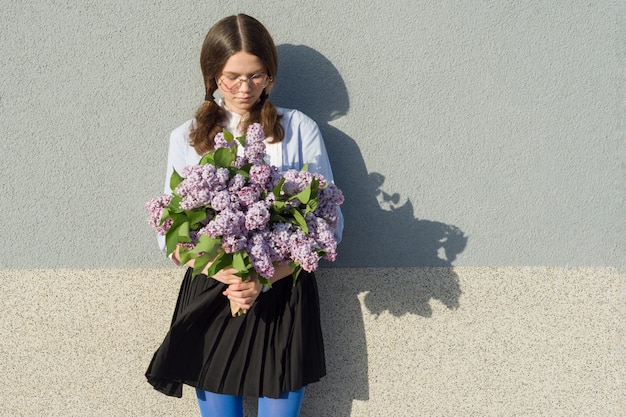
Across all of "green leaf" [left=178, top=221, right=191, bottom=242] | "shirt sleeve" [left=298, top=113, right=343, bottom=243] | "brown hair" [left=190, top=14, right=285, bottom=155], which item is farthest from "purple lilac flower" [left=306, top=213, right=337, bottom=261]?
"brown hair" [left=190, top=14, right=285, bottom=155]

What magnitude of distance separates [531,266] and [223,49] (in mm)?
1754

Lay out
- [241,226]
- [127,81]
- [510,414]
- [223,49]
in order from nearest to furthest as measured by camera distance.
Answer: [241,226] < [223,49] < [127,81] < [510,414]

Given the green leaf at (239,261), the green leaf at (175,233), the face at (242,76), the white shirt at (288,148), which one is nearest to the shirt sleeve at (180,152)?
the white shirt at (288,148)

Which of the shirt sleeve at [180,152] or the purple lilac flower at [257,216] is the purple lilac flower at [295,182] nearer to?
the purple lilac flower at [257,216]

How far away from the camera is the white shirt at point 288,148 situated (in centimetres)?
223

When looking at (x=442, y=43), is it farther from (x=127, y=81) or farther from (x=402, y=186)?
(x=127, y=81)

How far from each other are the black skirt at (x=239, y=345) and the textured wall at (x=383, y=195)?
18.4 inches

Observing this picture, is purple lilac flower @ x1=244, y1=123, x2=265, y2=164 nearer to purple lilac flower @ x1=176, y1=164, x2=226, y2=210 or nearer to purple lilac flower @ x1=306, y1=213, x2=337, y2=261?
purple lilac flower @ x1=176, y1=164, x2=226, y2=210

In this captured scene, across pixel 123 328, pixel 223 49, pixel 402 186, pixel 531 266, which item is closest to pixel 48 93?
pixel 223 49

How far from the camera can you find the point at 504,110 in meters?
2.54

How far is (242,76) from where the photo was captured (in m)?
2.07

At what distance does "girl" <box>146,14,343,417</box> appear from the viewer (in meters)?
2.10

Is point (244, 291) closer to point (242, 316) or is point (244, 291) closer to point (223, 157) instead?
point (242, 316)

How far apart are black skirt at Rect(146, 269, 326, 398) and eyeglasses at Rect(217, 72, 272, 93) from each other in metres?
0.78
